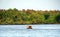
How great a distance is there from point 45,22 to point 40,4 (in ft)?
3.40

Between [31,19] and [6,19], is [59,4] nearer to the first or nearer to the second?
[31,19]

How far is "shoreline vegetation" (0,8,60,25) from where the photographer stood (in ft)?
34.9

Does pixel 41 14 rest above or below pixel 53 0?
below

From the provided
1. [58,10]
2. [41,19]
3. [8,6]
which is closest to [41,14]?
[41,19]

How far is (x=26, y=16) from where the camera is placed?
10.7 metres

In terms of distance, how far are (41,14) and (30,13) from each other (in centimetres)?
60

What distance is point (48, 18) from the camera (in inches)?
429

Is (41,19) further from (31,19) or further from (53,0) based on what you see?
(53,0)

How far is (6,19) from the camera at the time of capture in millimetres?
10594

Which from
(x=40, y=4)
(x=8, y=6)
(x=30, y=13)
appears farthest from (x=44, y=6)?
(x=8, y=6)

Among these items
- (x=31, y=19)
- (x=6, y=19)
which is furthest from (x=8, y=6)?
(x=31, y=19)

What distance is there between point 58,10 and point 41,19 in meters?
1.05

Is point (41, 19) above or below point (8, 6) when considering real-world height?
below

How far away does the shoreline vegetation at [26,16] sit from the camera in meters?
10.6
